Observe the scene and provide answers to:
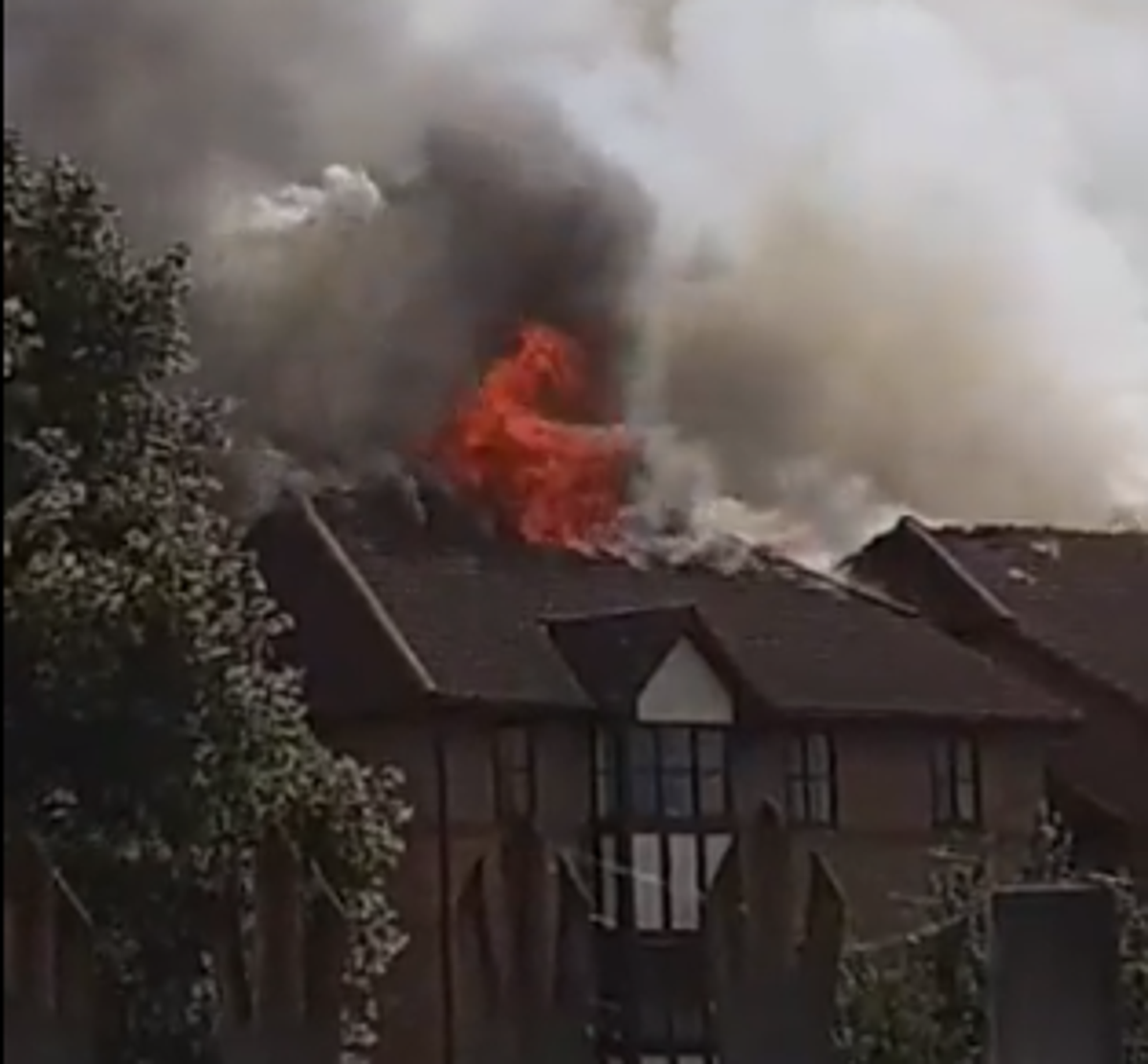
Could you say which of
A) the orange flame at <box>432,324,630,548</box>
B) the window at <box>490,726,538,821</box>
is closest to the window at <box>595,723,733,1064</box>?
the window at <box>490,726,538,821</box>

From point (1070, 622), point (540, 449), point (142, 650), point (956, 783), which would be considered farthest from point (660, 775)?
point (142, 650)

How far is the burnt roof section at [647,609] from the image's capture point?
4181 centimetres

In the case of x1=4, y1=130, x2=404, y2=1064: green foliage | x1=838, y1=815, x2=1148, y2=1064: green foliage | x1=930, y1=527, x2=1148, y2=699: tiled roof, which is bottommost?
x1=838, y1=815, x2=1148, y2=1064: green foliage

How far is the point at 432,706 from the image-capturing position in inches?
1581

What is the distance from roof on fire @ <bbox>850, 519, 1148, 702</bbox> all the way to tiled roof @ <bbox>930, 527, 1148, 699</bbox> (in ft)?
0.05

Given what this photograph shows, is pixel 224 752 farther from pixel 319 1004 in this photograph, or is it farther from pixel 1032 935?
pixel 1032 935

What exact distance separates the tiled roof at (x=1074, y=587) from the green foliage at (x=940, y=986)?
874cm

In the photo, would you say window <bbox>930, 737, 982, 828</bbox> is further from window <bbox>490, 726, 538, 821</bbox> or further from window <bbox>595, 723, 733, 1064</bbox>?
window <bbox>490, 726, 538, 821</bbox>

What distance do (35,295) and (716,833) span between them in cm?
Answer: 1636

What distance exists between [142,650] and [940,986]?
13.2 m

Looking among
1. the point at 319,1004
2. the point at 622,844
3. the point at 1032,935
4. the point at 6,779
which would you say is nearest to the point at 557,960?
the point at 622,844

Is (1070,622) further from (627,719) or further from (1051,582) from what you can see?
(627,719)

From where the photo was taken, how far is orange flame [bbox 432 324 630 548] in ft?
160

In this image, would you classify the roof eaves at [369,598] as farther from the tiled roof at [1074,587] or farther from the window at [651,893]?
the tiled roof at [1074,587]
